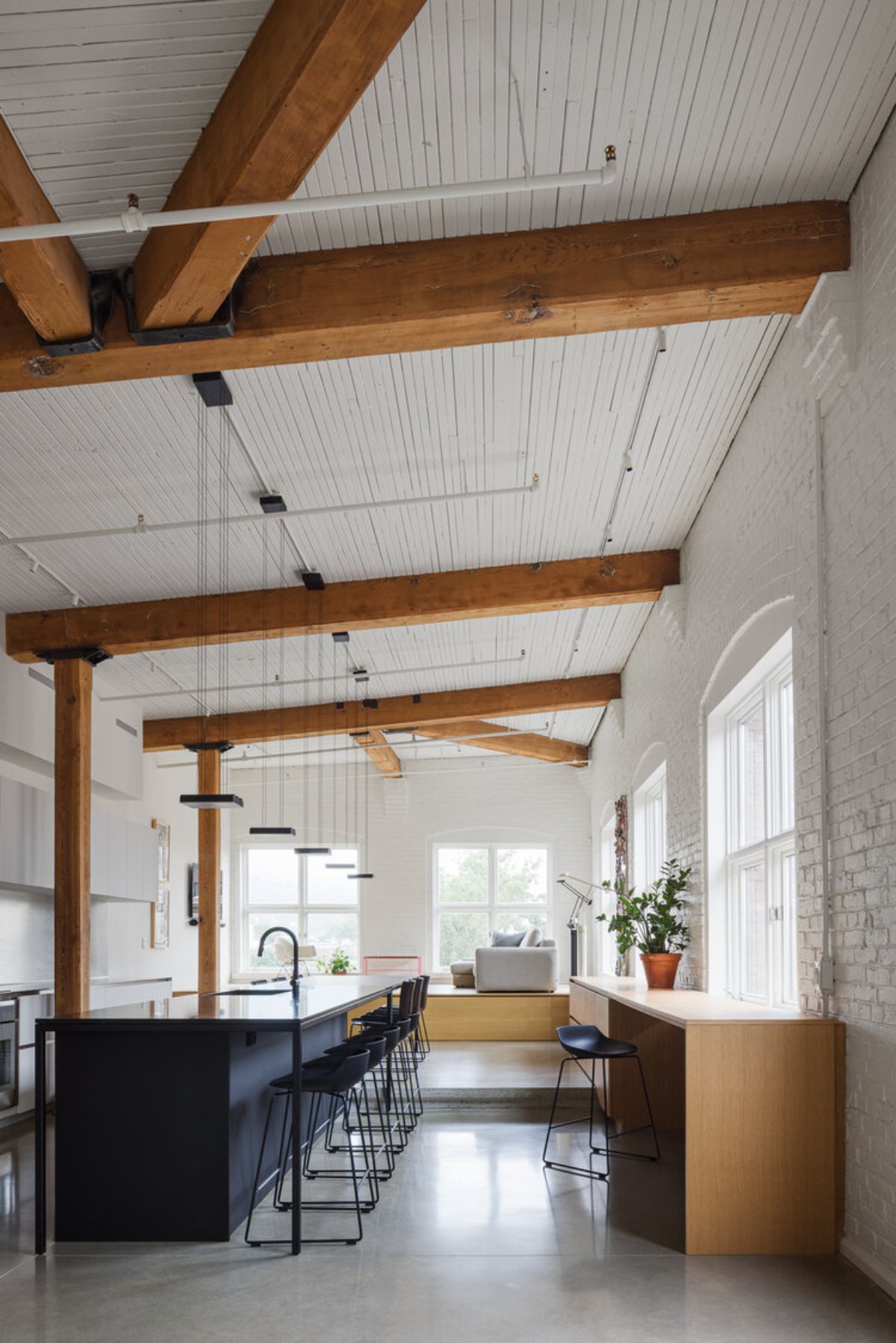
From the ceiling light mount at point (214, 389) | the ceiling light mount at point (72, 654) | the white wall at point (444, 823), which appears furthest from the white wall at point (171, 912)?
the ceiling light mount at point (214, 389)

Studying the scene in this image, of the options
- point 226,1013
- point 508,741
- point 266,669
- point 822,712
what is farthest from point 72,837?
point 508,741

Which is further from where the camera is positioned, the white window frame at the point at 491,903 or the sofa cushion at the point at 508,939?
the white window frame at the point at 491,903

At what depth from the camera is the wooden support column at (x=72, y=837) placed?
8414 mm

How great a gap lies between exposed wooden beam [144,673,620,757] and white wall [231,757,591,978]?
4.64 metres

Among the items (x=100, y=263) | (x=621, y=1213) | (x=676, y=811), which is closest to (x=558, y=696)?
(x=676, y=811)

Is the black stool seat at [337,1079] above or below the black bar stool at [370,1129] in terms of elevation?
above

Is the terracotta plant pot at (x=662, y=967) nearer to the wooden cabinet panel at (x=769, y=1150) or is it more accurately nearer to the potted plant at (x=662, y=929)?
the potted plant at (x=662, y=929)

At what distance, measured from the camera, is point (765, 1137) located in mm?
4977

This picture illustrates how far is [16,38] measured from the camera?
12.5 ft

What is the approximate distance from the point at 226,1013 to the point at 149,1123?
0.52 meters

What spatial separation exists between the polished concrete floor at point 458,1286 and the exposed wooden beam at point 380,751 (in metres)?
8.91

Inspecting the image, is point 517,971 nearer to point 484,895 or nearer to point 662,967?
point 662,967

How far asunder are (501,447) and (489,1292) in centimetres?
413

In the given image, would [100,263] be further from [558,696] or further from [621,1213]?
[558,696]
